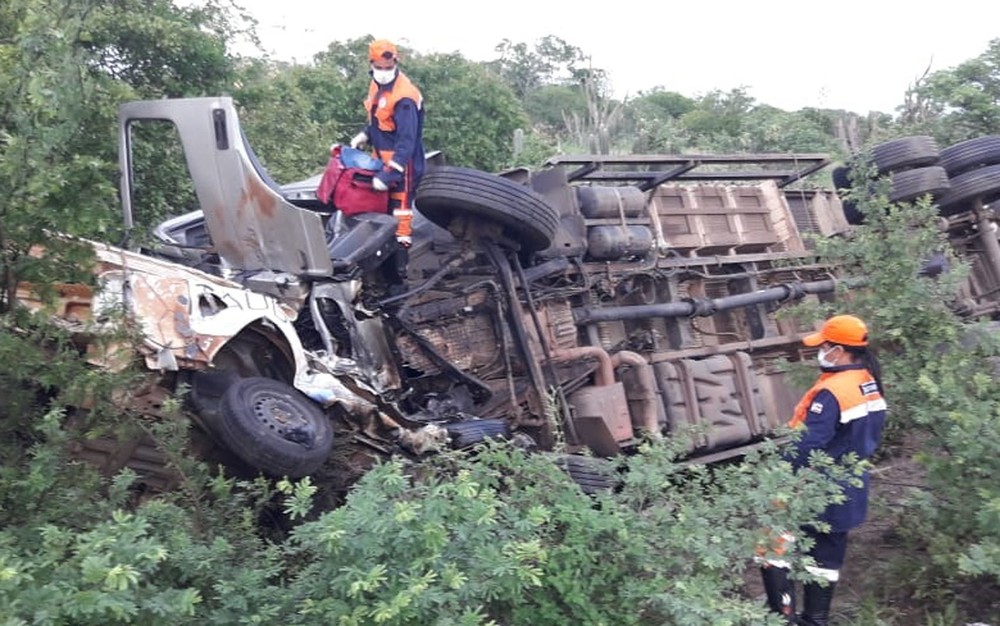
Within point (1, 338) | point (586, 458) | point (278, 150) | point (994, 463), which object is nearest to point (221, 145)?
point (1, 338)

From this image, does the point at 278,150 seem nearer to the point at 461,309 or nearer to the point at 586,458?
the point at 461,309

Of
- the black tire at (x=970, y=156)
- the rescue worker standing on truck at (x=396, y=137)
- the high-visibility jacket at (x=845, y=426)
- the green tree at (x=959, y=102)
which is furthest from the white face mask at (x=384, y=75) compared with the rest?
the green tree at (x=959, y=102)

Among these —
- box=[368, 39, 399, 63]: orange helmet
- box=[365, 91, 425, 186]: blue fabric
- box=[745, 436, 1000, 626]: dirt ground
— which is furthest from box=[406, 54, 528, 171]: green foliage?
box=[745, 436, 1000, 626]: dirt ground

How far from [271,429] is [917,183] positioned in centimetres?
512

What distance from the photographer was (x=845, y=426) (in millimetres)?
4676

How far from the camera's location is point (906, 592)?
4828 mm

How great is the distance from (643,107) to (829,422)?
78.0 ft

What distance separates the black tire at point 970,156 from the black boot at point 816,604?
4.58m

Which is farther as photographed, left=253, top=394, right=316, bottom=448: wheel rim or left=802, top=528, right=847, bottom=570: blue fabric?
left=802, top=528, right=847, bottom=570: blue fabric

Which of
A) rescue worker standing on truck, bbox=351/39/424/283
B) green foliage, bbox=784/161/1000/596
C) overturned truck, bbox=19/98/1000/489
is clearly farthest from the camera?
rescue worker standing on truck, bbox=351/39/424/283

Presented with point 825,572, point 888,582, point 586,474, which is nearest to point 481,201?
point 586,474

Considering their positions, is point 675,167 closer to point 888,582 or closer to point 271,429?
point 888,582

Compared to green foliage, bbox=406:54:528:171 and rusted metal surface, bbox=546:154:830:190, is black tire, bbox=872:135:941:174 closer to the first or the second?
rusted metal surface, bbox=546:154:830:190

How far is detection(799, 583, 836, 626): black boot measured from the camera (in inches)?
180
